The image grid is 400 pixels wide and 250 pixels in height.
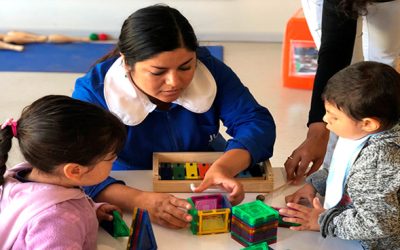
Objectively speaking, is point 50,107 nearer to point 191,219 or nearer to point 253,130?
point 191,219

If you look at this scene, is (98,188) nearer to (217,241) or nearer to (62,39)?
(217,241)

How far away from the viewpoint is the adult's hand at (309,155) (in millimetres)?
1330

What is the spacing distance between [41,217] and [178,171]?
43 cm

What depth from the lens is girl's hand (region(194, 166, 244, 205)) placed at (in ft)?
3.89

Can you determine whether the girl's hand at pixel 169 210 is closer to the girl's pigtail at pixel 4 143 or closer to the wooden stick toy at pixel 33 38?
the girl's pigtail at pixel 4 143

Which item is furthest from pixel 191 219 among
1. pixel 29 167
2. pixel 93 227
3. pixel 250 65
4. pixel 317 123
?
pixel 250 65

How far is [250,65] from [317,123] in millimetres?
2231

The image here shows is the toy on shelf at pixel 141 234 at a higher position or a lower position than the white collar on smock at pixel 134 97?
lower

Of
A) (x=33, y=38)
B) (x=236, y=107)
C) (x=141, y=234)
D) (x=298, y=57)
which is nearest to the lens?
(x=141, y=234)

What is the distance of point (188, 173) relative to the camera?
128 cm

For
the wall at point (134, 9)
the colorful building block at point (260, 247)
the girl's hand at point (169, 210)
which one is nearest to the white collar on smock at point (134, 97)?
the girl's hand at point (169, 210)

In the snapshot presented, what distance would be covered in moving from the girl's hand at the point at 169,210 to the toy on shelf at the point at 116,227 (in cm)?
8

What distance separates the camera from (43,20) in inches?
159

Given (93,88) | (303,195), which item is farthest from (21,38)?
(303,195)
